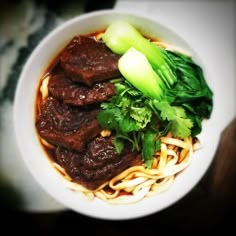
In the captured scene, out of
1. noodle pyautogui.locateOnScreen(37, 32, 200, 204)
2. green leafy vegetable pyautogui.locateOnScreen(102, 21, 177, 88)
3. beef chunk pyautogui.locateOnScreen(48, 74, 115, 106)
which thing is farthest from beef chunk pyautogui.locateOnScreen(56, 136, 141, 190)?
green leafy vegetable pyautogui.locateOnScreen(102, 21, 177, 88)

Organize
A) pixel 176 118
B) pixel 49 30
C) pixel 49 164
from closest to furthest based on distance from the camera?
1. pixel 176 118
2. pixel 49 164
3. pixel 49 30

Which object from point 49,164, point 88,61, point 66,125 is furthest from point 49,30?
point 49,164

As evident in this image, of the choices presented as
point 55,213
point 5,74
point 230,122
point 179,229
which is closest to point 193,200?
point 179,229

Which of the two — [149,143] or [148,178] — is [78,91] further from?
[148,178]

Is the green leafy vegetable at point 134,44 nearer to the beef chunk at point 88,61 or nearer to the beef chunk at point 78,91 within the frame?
the beef chunk at point 88,61

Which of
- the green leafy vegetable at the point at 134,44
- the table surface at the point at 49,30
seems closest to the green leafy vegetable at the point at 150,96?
the green leafy vegetable at the point at 134,44

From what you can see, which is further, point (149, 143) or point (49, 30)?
point (49, 30)

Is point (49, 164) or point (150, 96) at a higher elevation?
point (150, 96)
